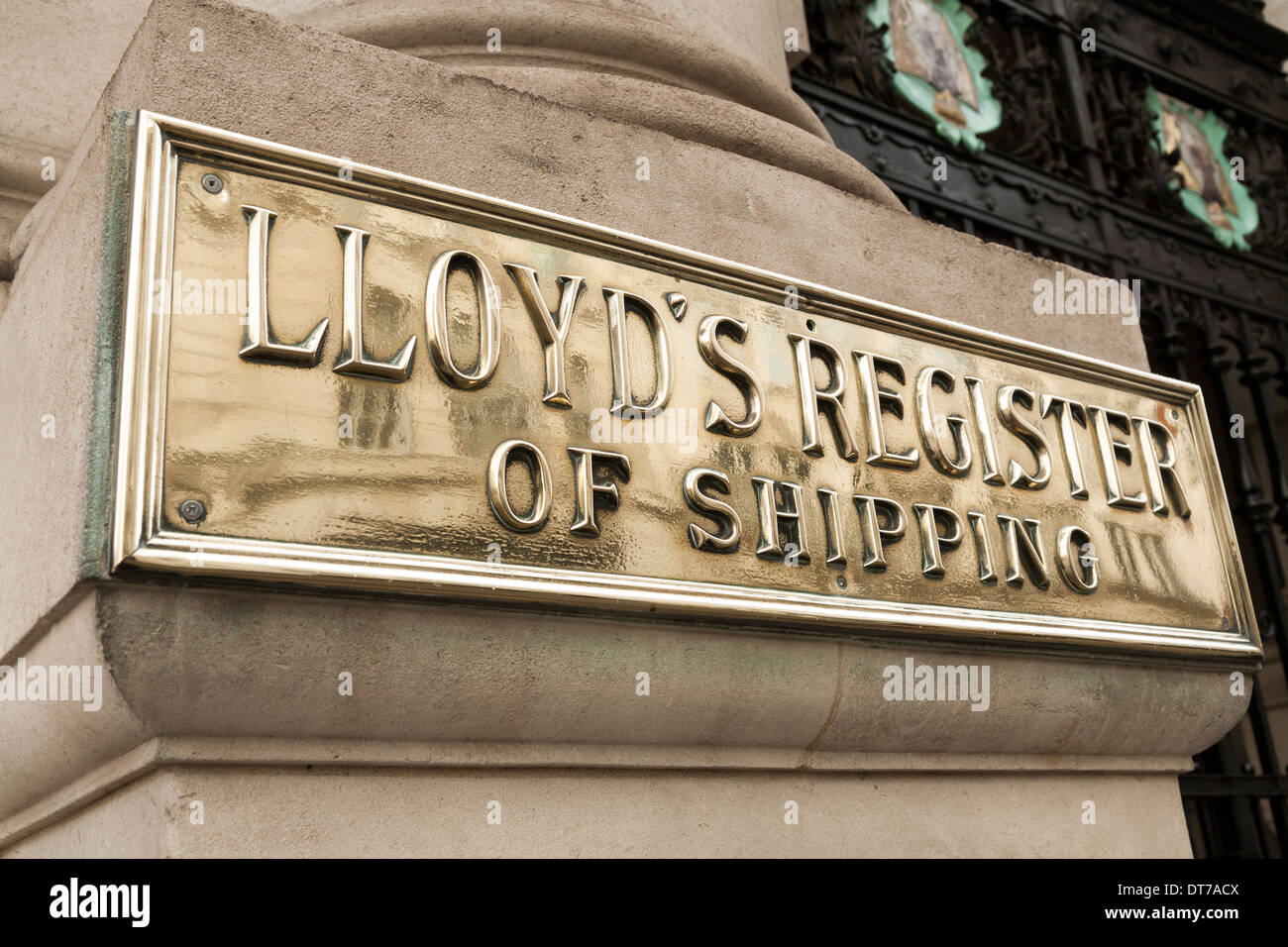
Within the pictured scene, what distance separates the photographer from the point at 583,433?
1600mm

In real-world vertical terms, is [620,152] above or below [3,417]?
above

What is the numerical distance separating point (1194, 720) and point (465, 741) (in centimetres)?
135

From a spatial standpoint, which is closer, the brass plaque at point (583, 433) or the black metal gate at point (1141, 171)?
the brass plaque at point (583, 433)

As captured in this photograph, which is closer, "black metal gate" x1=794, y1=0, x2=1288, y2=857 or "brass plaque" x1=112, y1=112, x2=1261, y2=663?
"brass plaque" x1=112, y1=112, x2=1261, y2=663

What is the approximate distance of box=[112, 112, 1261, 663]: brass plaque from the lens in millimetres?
1337

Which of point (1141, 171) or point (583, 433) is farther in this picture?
point (1141, 171)

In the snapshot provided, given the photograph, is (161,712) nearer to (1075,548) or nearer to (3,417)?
(3,417)

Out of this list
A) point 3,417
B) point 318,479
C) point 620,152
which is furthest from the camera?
point 620,152

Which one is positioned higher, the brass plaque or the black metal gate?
the black metal gate

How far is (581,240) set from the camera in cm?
170

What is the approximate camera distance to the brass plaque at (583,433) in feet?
4.39

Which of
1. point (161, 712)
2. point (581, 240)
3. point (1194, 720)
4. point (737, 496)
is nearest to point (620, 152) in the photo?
point (581, 240)

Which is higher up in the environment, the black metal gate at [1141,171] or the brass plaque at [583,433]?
the black metal gate at [1141,171]

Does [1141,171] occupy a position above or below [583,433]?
above
